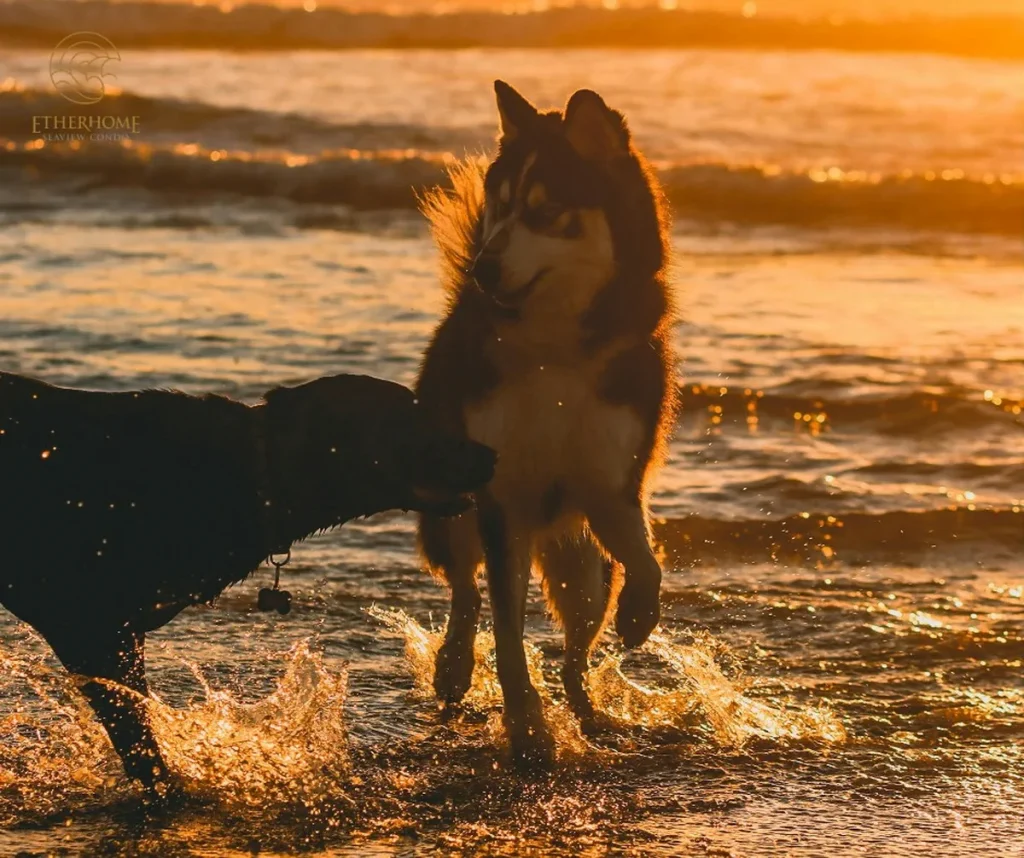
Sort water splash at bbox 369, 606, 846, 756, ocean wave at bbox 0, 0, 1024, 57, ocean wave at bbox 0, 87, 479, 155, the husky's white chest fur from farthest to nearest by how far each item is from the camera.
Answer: ocean wave at bbox 0, 0, 1024, 57, ocean wave at bbox 0, 87, 479, 155, water splash at bbox 369, 606, 846, 756, the husky's white chest fur

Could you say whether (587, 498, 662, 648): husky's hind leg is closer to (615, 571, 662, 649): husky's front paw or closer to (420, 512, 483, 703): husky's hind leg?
(615, 571, 662, 649): husky's front paw

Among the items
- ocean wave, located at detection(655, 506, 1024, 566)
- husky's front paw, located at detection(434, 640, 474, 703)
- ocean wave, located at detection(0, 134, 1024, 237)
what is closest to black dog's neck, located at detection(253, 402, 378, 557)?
husky's front paw, located at detection(434, 640, 474, 703)

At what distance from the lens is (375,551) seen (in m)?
7.63

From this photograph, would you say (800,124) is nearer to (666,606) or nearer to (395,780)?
(666,606)

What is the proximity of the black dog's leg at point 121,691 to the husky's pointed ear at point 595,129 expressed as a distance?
205 cm

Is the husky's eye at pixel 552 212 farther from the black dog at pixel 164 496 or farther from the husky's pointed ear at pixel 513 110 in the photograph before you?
the black dog at pixel 164 496

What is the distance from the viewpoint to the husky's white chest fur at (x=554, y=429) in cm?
527

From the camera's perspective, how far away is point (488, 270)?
16.7 feet

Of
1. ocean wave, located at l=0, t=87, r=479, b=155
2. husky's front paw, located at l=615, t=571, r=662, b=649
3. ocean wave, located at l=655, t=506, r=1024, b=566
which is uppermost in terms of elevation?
ocean wave, located at l=0, t=87, r=479, b=155

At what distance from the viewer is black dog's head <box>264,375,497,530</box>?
4883 millimetres

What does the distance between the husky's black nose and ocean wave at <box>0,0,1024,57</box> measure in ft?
112

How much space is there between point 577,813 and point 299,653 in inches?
Result: 46.9

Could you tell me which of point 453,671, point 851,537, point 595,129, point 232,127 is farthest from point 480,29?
point 595,129

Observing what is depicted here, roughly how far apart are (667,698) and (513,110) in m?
2.18
